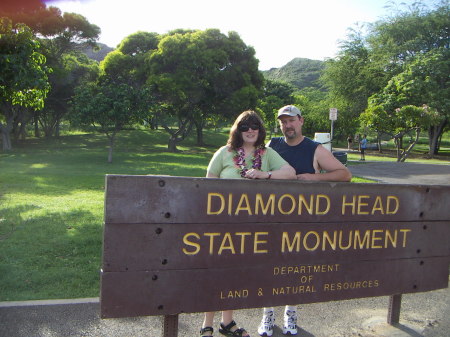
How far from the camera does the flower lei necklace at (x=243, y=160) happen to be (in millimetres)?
3213

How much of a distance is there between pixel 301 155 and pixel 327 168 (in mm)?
217

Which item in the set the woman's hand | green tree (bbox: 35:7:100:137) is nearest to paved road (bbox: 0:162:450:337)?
the woman's hand

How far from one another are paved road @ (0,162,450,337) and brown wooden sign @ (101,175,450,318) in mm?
626

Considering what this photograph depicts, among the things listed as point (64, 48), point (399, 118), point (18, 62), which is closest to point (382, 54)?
point (399, 118)

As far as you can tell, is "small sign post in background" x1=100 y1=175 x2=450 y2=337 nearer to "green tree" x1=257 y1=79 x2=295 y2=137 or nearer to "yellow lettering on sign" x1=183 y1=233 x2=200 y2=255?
"yellow lettering on sign" x1=183 y1=233 x2=200 y2=255

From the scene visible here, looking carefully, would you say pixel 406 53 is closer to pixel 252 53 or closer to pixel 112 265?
pixel 252 53

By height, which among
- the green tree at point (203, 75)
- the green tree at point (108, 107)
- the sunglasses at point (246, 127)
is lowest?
the sunglasses at point (246, 127)

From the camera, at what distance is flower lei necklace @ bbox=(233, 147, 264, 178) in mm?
3213

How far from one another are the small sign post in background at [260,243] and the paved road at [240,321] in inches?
24.7

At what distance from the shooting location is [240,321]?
3.89m

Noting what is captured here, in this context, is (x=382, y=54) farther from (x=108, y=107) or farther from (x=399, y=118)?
(x=108, y=107)

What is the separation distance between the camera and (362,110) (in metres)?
38.2

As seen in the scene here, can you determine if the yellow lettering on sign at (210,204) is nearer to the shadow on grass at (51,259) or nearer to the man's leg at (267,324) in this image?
the man's leg at (267,324)

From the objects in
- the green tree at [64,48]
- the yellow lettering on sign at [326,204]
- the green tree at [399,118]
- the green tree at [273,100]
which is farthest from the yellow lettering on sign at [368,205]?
the green tree at [273,100]
